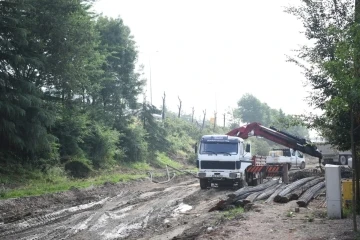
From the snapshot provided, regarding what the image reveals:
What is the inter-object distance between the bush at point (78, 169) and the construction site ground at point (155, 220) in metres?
7.12

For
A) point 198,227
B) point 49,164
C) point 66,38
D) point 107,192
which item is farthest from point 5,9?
point 198,227

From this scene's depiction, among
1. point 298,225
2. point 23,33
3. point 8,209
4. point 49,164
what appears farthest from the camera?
point 49,164

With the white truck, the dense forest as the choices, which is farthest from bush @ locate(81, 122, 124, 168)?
the white truck

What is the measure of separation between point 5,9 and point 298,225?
1875 centimetres

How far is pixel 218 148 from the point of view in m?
23.8

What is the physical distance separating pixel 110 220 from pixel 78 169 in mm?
14871

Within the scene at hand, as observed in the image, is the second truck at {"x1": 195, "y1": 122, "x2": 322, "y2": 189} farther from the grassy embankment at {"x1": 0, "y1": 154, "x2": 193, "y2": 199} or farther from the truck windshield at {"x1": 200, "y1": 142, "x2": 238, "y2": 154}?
the grassy embankment at {"x1": 0, "y1": 154, "x2": 193, "y2": 199}

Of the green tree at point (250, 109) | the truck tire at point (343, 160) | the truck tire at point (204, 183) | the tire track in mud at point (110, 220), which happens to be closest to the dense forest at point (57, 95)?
the tire track in mud at point (110, 220)

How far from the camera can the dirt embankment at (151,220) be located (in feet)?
36.5

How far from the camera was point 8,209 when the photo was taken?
16312 mm

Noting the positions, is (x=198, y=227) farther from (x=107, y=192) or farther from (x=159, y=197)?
(x=107, y=192)

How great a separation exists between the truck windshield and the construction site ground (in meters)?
3.11

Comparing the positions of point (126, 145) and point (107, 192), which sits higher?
point (126, 145)

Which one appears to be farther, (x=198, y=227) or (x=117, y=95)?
(x=117, y=95)
